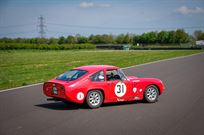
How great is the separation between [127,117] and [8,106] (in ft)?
12.3

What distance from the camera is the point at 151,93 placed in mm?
12141

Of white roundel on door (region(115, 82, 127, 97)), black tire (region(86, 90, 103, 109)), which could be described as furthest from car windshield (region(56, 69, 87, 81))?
white roundel on door (region(115, 82, 127, 97))

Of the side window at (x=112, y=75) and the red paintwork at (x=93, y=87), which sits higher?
the side window at (x=112, y=75)

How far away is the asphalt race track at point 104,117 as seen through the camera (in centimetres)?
804

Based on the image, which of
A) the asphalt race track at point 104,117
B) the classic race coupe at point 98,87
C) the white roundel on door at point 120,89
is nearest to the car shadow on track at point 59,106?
the asphalt race track at point 104,117

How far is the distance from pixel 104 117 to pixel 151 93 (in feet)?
9.87

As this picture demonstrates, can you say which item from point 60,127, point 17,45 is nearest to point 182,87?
point 60,127

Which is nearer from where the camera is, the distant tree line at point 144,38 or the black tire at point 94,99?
the black tire at point 94,99

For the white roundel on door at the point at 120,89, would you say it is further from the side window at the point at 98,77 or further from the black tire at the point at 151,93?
the black tire at the point at 151,93

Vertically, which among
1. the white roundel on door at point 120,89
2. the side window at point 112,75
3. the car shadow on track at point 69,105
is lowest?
the car shadow on track at point 69,105

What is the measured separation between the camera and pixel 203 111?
10.5 metres

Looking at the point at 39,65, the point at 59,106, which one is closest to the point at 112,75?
the point at 59,106

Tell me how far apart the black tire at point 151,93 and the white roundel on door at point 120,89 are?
0.86 meters

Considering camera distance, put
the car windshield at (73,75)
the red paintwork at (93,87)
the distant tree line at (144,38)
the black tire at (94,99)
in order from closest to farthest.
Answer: the red paintwork at (93,87) → the black tire at (94,99) → the car windshield at (73,75) → the distant tree line at (144,38)
